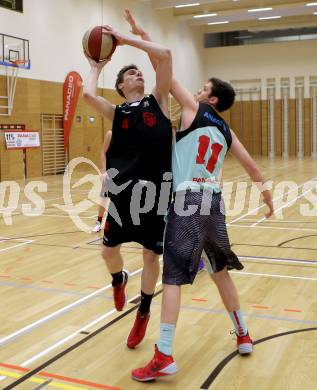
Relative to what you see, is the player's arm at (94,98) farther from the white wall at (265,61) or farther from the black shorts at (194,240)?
the white wall at (265,61)

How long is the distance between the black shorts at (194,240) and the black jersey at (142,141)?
0.30 metres

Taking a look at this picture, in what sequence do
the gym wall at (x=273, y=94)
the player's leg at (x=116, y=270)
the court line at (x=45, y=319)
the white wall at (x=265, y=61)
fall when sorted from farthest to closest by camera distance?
the gym wall at (x=273, y=94), the white wall at (x=265, y=61), the court line at (x=45, y=319), the player's leg at (x=116, y=270)

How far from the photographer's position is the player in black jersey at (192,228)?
3139mm

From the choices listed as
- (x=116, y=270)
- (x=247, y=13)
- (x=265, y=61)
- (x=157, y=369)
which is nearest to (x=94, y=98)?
(x=116, y=270)

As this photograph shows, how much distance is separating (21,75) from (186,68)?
1409 cm

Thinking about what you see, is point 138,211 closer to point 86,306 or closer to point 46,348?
point 46,348

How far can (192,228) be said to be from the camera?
3197mm

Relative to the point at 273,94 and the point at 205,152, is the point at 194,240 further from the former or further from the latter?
the point at 273,94

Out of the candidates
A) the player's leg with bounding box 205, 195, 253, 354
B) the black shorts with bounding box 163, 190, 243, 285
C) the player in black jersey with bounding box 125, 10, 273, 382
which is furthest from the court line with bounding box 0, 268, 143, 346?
the player's leg with bounding box 205, 195, 253, 354

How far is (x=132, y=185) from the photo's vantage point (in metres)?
3.43

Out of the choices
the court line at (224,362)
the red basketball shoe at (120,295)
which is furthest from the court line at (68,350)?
the court line at (224,362)

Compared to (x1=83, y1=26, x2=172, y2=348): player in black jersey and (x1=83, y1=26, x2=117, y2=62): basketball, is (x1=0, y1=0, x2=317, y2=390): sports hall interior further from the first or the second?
(x1=83, y1=26, x2=117, y2=62): basketball

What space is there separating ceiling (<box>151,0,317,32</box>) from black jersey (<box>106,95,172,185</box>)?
Answer: 22.2m

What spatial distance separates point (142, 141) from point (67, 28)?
18.3 m
